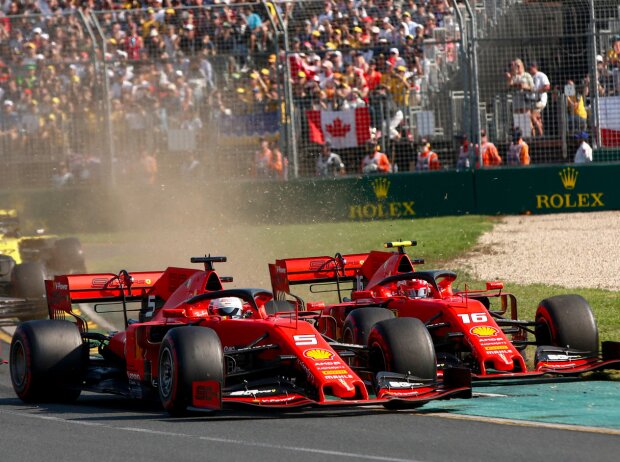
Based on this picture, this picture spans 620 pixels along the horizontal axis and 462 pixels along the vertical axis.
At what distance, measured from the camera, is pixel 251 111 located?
79.4 ft

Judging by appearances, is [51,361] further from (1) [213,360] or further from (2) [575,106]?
(2) [575,106]

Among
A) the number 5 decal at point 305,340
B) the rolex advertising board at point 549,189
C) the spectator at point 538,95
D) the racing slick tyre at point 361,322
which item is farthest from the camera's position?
the rolex advertising board at point 549,189

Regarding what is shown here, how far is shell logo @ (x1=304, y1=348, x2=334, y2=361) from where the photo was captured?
9717 mm

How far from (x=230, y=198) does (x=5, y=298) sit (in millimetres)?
8020

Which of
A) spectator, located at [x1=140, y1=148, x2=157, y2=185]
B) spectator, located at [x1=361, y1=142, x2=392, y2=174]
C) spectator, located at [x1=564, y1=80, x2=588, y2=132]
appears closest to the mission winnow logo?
spectator, located at [x1=361, y1=142, x2=392, y2=174]

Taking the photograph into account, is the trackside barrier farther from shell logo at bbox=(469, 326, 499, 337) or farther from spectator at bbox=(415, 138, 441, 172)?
shell logo at bbox=(469, 326, 499, 337)

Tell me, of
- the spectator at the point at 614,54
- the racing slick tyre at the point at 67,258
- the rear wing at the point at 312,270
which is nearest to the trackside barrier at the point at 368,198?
the spectator at the point at 614,54

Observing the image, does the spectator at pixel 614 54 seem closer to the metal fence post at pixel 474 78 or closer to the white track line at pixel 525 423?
the metal fence post at pixel 474 78

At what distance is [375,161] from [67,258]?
23.1 ft

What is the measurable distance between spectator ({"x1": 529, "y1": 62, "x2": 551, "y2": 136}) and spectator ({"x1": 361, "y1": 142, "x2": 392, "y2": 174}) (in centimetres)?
286

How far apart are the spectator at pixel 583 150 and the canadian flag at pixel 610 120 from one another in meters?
0.29

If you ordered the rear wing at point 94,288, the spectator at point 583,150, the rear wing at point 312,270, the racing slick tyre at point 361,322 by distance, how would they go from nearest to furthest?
the racing slick tyre at point 361,322
the rear wing at point 94,288
the rear wing at point 312,270
the spectator at point 583,150

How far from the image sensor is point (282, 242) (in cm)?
2242

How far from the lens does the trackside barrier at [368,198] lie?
77.3 feet
